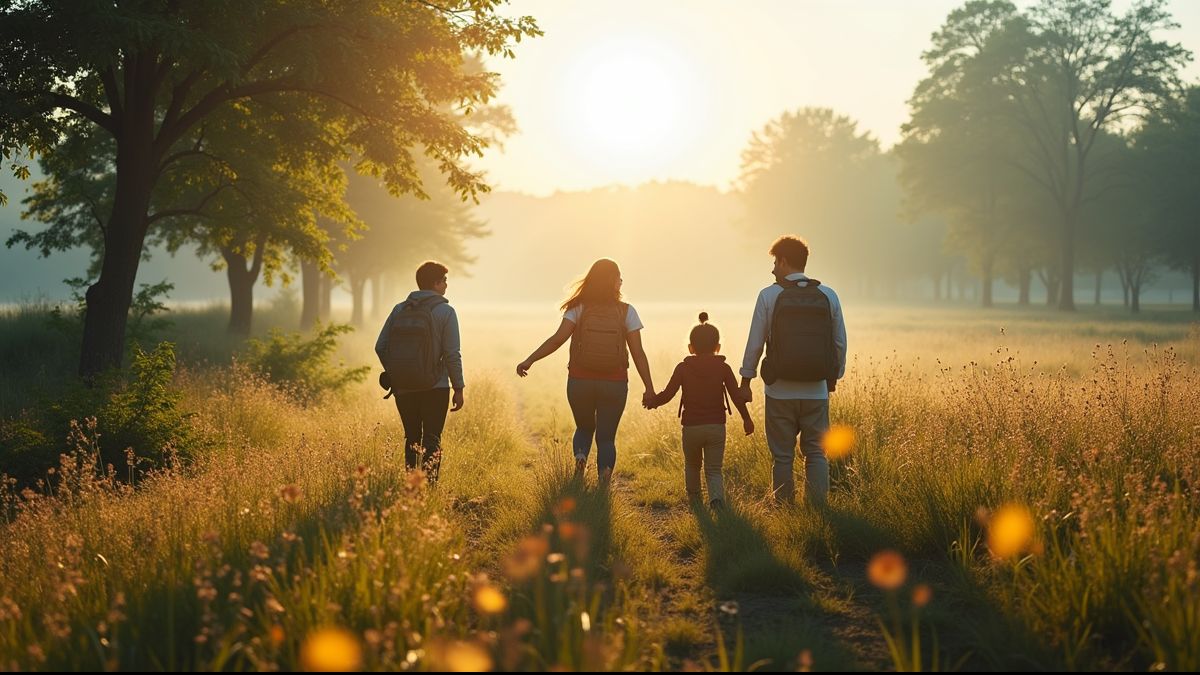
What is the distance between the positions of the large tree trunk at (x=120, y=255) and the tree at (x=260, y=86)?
0.01m

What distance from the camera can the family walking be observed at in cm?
661

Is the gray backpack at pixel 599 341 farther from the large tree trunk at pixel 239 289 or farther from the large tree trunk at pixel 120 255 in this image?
the large tree trunk at pixel 239 289

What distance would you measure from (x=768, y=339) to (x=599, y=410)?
1.63m

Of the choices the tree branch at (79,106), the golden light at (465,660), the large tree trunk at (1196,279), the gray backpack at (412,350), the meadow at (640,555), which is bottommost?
the meadow at (640,555)

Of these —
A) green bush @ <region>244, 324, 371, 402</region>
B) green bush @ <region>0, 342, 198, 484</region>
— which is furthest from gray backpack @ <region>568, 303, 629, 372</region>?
green bush @ <region>244, 324, 371, 402</region>

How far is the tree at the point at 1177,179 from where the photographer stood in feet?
132

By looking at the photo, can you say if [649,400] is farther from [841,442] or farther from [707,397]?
[841,442]

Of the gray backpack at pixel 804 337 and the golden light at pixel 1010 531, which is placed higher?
the gray backpack at pixel 804 337

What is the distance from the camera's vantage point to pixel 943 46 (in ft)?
135

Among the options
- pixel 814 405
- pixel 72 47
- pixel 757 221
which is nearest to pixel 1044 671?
pixel 814 405

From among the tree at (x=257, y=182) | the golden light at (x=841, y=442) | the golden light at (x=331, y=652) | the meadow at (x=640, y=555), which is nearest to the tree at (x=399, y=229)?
the tree at (x=257, y=182)

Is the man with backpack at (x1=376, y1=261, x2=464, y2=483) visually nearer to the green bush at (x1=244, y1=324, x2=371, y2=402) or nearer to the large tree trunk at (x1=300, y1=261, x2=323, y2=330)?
the green bush at (x1=244, y1=324, x2=371, y2=402)

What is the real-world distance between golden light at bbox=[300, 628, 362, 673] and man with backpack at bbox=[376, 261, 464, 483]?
11.2 ft

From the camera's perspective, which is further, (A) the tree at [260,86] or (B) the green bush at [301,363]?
(B) the green bush at [301,363]
